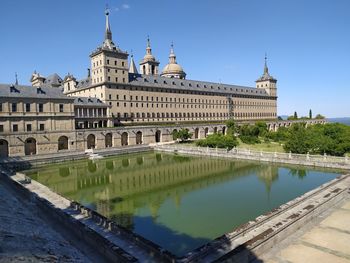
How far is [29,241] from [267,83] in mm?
106593

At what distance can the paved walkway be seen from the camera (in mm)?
11625

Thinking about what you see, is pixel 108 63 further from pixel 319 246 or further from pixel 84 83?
pixel 319 246

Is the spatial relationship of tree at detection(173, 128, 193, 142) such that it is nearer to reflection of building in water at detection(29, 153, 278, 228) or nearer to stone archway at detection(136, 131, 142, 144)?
stone archway at detection(136, 131, 142, 144)

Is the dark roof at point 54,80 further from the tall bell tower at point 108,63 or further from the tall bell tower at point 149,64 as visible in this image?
the tall bell tower at point 149,64

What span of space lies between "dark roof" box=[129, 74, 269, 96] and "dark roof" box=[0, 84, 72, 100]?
19.7 m

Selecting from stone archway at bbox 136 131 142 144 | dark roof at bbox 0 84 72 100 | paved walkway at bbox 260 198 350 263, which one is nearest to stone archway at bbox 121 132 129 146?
stone archway at bbox 136 131 142 144

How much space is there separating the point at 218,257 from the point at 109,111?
4896 cm

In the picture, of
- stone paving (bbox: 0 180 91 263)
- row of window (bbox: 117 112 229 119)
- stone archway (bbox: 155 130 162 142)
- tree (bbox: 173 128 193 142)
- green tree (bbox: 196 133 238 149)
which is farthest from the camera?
row of window (bbox: 117 112 229 119)

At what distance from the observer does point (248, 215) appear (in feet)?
60.9

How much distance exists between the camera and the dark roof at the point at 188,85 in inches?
2601

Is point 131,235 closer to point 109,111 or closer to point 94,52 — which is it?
point 109,111

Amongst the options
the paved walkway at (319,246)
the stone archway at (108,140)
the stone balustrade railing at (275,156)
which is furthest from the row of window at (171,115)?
the paved walkway at (319,246)

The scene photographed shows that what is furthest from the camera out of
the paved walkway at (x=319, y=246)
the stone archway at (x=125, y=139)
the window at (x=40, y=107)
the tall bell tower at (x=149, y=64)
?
the tall bell tower at (x=149, y=64)

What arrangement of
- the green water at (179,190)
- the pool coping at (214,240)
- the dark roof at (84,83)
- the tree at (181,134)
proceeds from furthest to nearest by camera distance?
the dark roof at (84,83) → the tree at (181,134) → the green water at (179,190) → the pool coping at (214,240)
